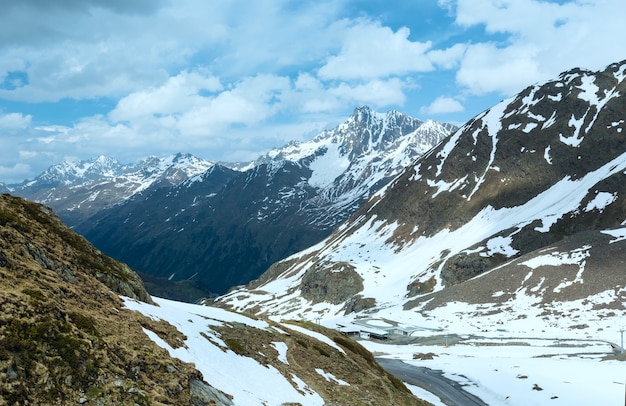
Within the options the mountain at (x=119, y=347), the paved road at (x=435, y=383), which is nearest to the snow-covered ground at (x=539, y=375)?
the paved road at (x=435, y=383)

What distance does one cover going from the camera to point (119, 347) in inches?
804

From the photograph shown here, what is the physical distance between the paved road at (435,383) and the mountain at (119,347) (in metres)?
20.1

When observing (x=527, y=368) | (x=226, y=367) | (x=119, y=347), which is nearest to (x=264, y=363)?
(x=226, y=367)

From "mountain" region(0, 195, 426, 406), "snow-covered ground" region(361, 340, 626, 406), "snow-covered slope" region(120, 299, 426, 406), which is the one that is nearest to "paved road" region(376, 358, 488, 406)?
"snow-covered ground" region(361, 340, 626, 406)

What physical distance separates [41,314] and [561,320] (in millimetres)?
121404

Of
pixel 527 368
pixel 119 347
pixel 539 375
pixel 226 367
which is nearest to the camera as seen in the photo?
pixel 119 347

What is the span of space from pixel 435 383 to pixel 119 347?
5527 cm

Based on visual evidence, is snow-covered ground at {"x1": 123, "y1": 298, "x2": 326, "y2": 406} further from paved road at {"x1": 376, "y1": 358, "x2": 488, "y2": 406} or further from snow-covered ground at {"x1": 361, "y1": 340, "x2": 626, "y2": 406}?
paved road at {"x1": 376, "y1": 358, "x2": 488, "y2": 406}

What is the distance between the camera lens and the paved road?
186 ft

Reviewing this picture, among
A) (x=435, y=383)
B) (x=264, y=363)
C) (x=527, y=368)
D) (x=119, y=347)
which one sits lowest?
(x=435, y=383)

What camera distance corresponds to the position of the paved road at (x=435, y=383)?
56719 mm

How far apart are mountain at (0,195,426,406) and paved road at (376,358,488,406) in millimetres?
20107

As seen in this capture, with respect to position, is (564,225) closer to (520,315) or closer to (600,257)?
(600,257)

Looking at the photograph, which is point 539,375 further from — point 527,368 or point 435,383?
point 435,383
